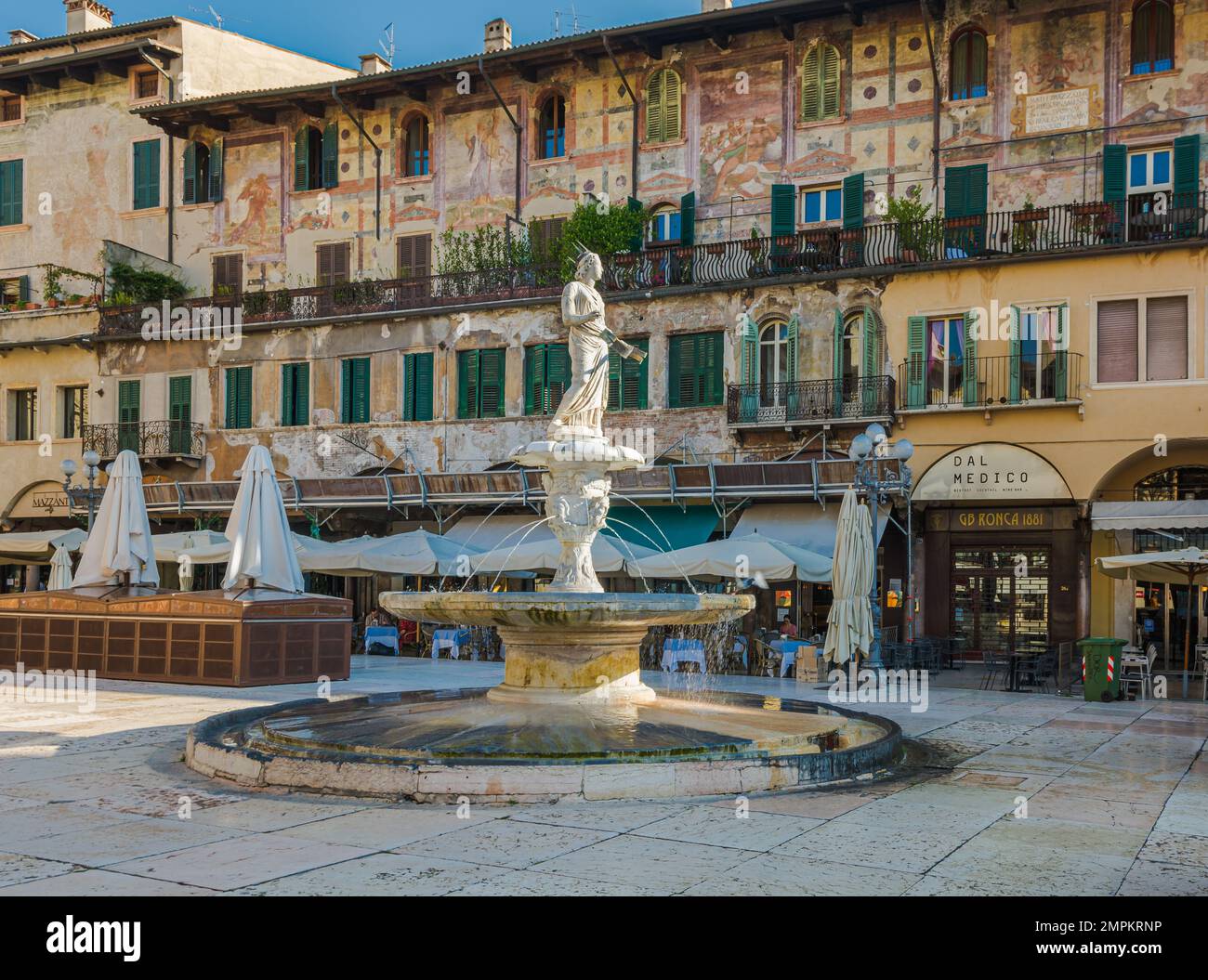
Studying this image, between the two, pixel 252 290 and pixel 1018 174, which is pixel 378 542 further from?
pixel 1018 174

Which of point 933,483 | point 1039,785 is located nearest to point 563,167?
point 933,483

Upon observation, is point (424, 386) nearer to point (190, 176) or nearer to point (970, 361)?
point (190, 176)

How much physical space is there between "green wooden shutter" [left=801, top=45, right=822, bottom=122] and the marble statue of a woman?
686 inches

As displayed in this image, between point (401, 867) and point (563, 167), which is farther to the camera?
point (563, 167)

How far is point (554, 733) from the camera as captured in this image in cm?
938

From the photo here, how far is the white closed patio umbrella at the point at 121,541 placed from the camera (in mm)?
18172

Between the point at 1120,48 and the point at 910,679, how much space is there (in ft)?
45.7

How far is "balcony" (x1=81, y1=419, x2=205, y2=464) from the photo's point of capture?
1287 inches

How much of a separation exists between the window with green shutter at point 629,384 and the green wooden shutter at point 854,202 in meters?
4.84

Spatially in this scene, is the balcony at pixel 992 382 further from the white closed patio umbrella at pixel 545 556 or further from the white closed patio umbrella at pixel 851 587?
the white closed patio umbrella at pixel 851 587

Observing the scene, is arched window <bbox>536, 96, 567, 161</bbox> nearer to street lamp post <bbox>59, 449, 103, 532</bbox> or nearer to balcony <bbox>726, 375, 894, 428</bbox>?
balcony <bbox>726, 375, 894, 428</bbox>

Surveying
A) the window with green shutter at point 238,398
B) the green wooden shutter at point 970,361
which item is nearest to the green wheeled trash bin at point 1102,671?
the green wooden shutter at point 970,361

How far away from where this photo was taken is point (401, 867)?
632 cm

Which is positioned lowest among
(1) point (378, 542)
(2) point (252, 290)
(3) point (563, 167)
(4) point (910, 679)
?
(4) point (910, 679)
